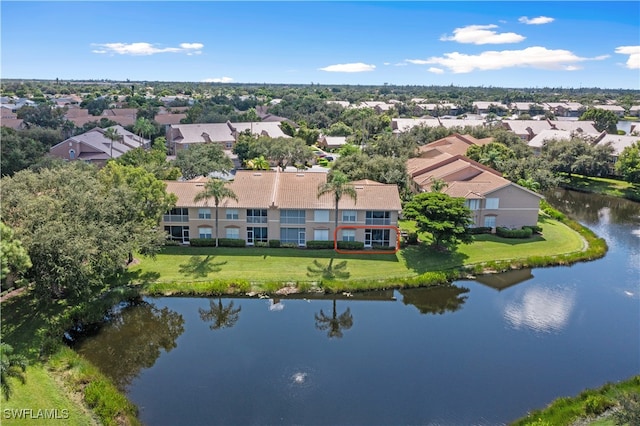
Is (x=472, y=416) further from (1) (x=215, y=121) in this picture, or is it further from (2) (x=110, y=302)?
(1) (x=215, y=121)

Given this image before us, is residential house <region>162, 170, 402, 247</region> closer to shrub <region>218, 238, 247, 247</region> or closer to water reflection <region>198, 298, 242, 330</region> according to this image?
shrub <region>218, 238, 247, 247</region>

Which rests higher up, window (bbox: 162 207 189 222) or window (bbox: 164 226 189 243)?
window (bbox: 162 207 189 222)

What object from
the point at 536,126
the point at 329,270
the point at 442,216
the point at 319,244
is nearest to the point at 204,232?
the point at 319,244

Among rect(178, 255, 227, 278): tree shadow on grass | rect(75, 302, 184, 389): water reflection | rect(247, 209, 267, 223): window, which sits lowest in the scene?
rect(75, 302, 184, 389): water reflection

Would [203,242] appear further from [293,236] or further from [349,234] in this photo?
[349,234]

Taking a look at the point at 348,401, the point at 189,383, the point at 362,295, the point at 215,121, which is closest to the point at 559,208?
the point at 362,295

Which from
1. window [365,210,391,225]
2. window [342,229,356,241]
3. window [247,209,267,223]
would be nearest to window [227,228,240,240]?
window [247,209,267,223]

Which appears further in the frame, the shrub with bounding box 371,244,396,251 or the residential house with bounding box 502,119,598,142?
the residential house with bounding box 502,119,598,142
